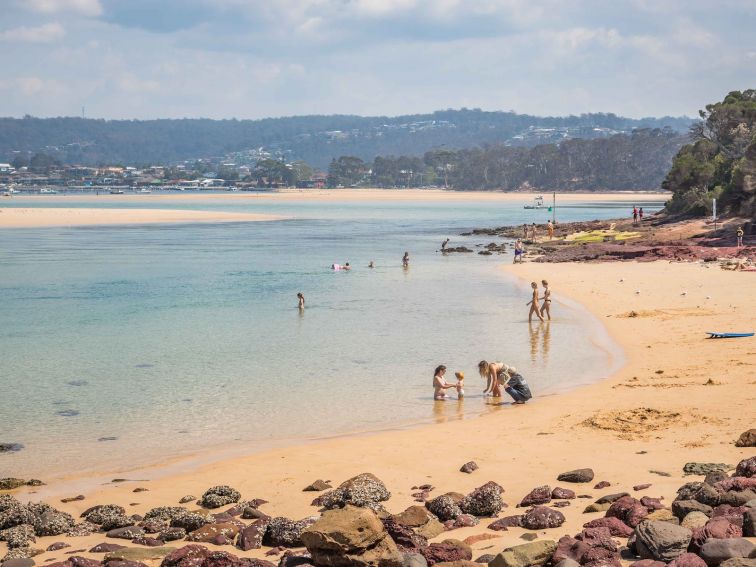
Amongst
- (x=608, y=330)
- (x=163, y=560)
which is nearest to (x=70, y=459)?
(x=163, y=560)

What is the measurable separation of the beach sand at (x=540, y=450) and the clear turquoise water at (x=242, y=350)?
1.06 meters

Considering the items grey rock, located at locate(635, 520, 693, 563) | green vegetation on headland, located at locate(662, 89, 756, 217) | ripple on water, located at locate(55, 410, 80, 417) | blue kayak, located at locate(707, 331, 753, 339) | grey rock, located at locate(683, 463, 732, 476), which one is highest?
green vegetation on headland, located at locate(662, 89, 756, 217)

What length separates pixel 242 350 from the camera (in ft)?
81.2

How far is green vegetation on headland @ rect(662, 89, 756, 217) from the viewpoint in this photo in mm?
54781

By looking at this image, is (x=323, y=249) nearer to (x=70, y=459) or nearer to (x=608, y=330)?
(x=608, y=330)

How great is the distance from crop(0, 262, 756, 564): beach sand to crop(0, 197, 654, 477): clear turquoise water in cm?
106

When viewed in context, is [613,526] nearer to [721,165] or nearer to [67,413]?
[67,413]

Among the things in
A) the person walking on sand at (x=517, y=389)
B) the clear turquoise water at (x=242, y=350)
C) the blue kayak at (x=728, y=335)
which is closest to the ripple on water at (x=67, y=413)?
the clear turquoise water at (x=242, y=350)

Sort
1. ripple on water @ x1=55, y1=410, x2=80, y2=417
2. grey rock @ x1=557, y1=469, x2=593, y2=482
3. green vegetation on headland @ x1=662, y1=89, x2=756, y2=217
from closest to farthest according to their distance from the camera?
grey rock @ x1=557, y1=469, x2=593, y2=482
ripple on water @ x1=55, y1=410, x2=80, y2=417
green vegetation on headland @ x1=662, y1=89, x2=756, y2=217

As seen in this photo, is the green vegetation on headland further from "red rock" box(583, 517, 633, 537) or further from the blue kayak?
"red rock" box(583, 517, 633, 537)

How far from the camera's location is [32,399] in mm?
19203

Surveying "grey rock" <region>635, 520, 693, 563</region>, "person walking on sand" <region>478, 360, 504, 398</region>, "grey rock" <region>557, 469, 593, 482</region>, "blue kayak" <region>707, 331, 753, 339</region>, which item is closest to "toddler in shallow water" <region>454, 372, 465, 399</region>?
"person walking on sand" <region>478, 360, 504, 398</region>

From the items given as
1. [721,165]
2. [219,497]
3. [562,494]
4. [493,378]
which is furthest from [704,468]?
[721,165]

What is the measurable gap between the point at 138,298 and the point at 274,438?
2264 cm
